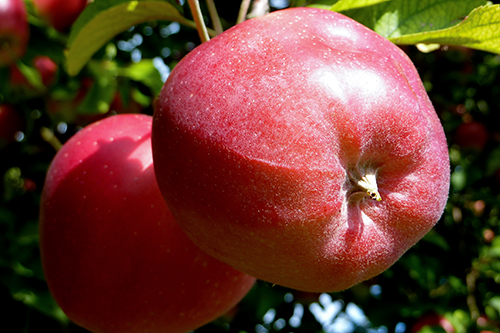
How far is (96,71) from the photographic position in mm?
1615

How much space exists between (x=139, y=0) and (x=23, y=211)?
1030 mm

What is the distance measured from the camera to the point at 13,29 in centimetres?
146

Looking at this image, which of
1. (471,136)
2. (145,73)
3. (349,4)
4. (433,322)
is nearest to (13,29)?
(145,73)

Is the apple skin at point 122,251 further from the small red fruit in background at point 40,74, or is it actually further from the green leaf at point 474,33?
the small red fruit in background at point 40,74

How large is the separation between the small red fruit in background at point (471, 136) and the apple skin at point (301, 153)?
1.82 m

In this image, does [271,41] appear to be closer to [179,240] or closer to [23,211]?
[179,240]

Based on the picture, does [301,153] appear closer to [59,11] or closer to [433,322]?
[59,11]

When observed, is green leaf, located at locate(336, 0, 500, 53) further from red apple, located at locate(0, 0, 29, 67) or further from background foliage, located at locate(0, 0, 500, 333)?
red apple, located at locate(0, 0, 29, 67)

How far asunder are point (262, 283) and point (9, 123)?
3.54 ft

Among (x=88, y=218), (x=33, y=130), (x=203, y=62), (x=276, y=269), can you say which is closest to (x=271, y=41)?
(x=203, y=62)

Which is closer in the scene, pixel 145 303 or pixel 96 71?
pixel 145 303

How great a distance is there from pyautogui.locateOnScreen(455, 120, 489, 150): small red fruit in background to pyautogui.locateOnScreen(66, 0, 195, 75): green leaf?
1.78 metres

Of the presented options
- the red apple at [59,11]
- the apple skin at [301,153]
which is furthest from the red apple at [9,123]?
the apple skin at [301,153]

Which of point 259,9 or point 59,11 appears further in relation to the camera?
point 59,11
